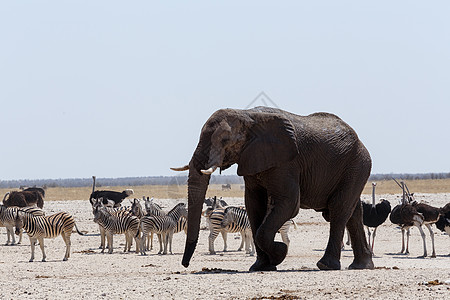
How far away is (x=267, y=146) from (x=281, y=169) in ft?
1.44

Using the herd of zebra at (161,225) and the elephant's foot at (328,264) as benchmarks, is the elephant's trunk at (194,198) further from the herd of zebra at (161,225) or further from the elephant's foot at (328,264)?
the herd of zebra at (161,225)

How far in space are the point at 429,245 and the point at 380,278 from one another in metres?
12.9

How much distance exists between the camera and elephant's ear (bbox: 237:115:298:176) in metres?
13.3


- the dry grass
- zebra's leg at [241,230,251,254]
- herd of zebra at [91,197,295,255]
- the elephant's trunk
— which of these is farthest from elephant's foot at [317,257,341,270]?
the dry grass

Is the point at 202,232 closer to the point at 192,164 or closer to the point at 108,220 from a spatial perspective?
the point at 108,220

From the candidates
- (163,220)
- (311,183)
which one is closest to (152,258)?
(163,220)

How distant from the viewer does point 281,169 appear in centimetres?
1345

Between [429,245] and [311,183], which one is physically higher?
[311,183]

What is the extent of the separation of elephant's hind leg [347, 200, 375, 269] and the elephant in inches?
0.7

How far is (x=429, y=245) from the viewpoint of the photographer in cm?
2420

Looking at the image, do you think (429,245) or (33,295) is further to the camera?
(429,245)

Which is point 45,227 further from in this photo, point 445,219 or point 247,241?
point 445,219

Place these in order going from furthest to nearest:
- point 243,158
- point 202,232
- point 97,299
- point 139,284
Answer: point 202,232
point 243,158
point 139,284
point 97,299

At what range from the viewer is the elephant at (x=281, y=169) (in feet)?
42.9
